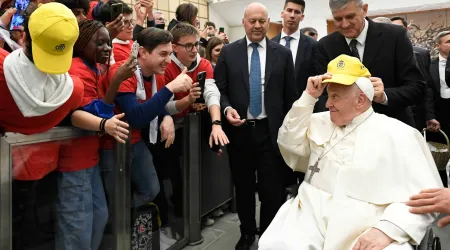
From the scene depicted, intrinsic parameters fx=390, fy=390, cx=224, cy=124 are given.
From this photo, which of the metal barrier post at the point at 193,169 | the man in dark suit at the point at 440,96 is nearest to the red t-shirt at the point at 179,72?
the metal barrier post at the point at 193,169

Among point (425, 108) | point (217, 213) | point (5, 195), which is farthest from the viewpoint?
point (425, 108)

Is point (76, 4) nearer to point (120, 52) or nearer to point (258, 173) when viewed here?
point (120, 52)

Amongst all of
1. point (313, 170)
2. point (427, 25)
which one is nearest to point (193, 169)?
point (313, 170)

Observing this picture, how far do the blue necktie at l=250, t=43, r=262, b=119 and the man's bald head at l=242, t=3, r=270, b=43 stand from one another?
0.49 ft

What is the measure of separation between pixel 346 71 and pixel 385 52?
63 centimetres

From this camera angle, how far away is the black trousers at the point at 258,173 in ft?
8.93

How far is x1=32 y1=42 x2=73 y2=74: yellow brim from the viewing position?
1.45 m

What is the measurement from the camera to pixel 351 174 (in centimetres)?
184

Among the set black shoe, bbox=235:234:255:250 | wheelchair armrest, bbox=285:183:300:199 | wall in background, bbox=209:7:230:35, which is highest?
wall in background, bbox=209:7:230:35

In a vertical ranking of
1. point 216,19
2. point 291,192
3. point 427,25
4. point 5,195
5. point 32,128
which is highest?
point 216,19

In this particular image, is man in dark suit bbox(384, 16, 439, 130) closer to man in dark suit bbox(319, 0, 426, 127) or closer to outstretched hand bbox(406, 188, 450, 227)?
man in dark suit bbox(319, 0, 426, 127)

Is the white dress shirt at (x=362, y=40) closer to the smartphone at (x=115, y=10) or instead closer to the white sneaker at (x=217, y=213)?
the smartphone at (x=115, y=10)

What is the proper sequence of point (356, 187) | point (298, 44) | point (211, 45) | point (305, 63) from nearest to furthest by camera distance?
point (356, 187), point (305, 63), point (298, 44), point (211, 45)

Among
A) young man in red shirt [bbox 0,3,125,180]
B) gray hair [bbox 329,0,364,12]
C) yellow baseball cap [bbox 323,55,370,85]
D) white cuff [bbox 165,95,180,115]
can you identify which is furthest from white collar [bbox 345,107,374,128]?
young man in red shirt [bbox 0,3,125,180]
